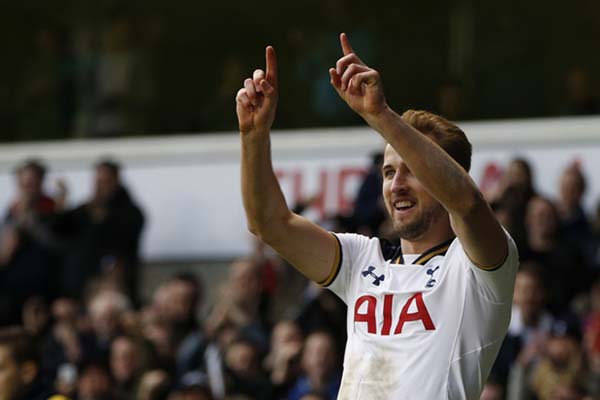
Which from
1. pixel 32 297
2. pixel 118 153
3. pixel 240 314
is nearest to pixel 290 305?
pixel 240 314

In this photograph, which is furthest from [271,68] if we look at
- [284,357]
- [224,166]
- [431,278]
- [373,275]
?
[224,166]

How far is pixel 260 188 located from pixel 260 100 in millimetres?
351

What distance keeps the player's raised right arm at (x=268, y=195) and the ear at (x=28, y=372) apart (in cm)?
256

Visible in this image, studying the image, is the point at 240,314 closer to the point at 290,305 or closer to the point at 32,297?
the point at 290,305

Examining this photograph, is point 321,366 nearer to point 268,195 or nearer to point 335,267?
point 335,267

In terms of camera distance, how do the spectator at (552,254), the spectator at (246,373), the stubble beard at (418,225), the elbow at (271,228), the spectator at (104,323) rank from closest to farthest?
the stubble beard at (418,225), the elbow at (271,228), the spectator at (246,373), the spectator at (552,254), the spectator at (104,323)

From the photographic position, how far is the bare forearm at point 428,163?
16.6 feet

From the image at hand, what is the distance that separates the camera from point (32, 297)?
44.5 feet

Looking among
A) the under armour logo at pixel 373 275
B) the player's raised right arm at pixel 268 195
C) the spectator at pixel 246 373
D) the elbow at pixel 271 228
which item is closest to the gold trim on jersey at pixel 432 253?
the under armour logo at pixel 373 275

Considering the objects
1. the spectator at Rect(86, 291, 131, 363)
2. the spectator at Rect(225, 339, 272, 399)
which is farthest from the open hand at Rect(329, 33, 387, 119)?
the spectator at Rect(86, 291, 131, 363)

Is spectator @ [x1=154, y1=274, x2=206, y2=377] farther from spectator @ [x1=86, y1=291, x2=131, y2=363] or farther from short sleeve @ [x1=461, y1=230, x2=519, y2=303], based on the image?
short sleeve @ [x1=461, y1=230, x2=519, y2=303]

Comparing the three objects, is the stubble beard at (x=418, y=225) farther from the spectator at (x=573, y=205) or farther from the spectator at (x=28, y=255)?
the spectator at (x=28, y=255)

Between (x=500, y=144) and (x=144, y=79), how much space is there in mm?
4419

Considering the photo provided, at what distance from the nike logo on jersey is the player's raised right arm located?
0.29m
